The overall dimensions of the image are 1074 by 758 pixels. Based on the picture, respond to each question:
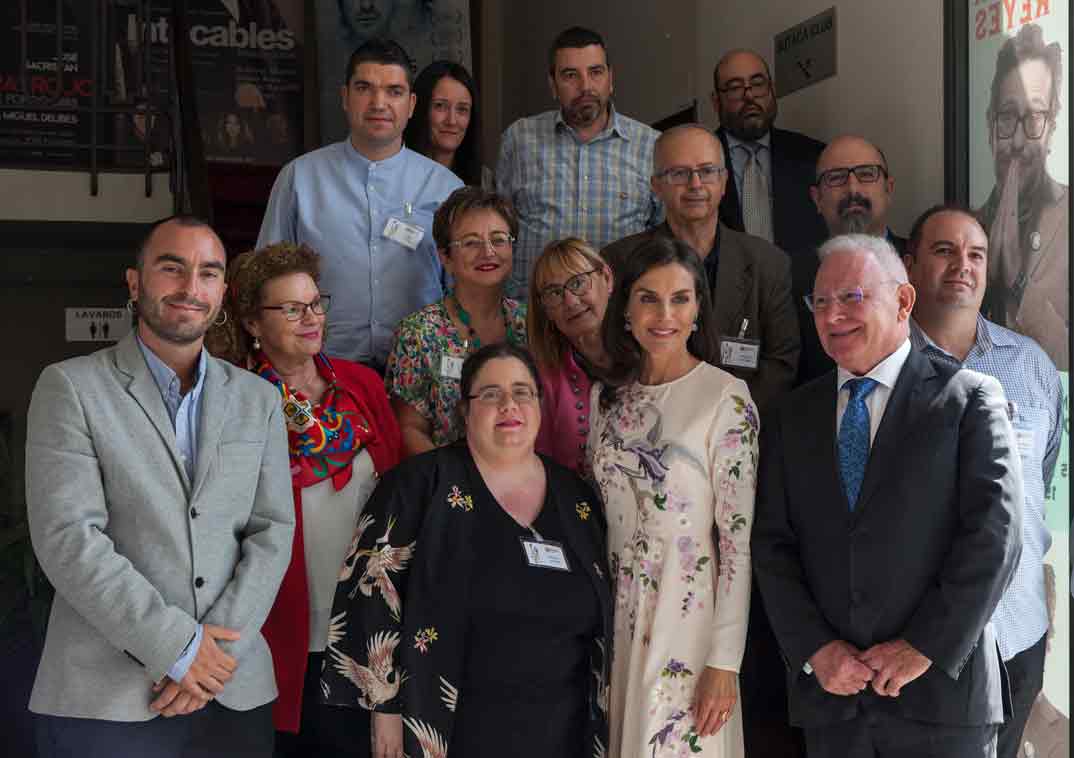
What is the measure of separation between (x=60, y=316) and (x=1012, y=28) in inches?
193

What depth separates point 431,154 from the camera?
14.4ft

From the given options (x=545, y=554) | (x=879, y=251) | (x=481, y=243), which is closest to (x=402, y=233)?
(x=481, y=243)

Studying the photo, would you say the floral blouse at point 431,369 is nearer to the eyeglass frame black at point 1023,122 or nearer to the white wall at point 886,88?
the eyeglass frame black at point 1023,122

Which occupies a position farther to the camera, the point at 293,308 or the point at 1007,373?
the point at 1007,373

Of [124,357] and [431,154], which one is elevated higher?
[431,154]

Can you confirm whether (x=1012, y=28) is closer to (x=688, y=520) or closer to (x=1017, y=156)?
(x=1017, y=156)

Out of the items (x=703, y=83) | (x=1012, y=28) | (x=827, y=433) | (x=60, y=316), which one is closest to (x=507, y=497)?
(x=827, y=433)

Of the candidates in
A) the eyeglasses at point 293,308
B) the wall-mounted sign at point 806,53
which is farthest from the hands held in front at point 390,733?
the wall-mounted sign at point 806,53

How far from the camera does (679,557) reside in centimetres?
272

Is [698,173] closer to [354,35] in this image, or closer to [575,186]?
[575,186]

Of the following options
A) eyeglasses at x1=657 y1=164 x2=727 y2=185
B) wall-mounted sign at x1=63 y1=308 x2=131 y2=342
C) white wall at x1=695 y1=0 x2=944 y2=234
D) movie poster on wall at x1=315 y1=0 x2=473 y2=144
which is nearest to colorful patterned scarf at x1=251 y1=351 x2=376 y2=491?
eyeglasses at x1=657 y1=164 x2=727 y2=185

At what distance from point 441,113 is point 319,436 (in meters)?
1.76

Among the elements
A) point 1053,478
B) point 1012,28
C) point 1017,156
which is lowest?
point 1053,478

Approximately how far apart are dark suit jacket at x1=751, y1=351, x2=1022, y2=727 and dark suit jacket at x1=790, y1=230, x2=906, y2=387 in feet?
2.91
